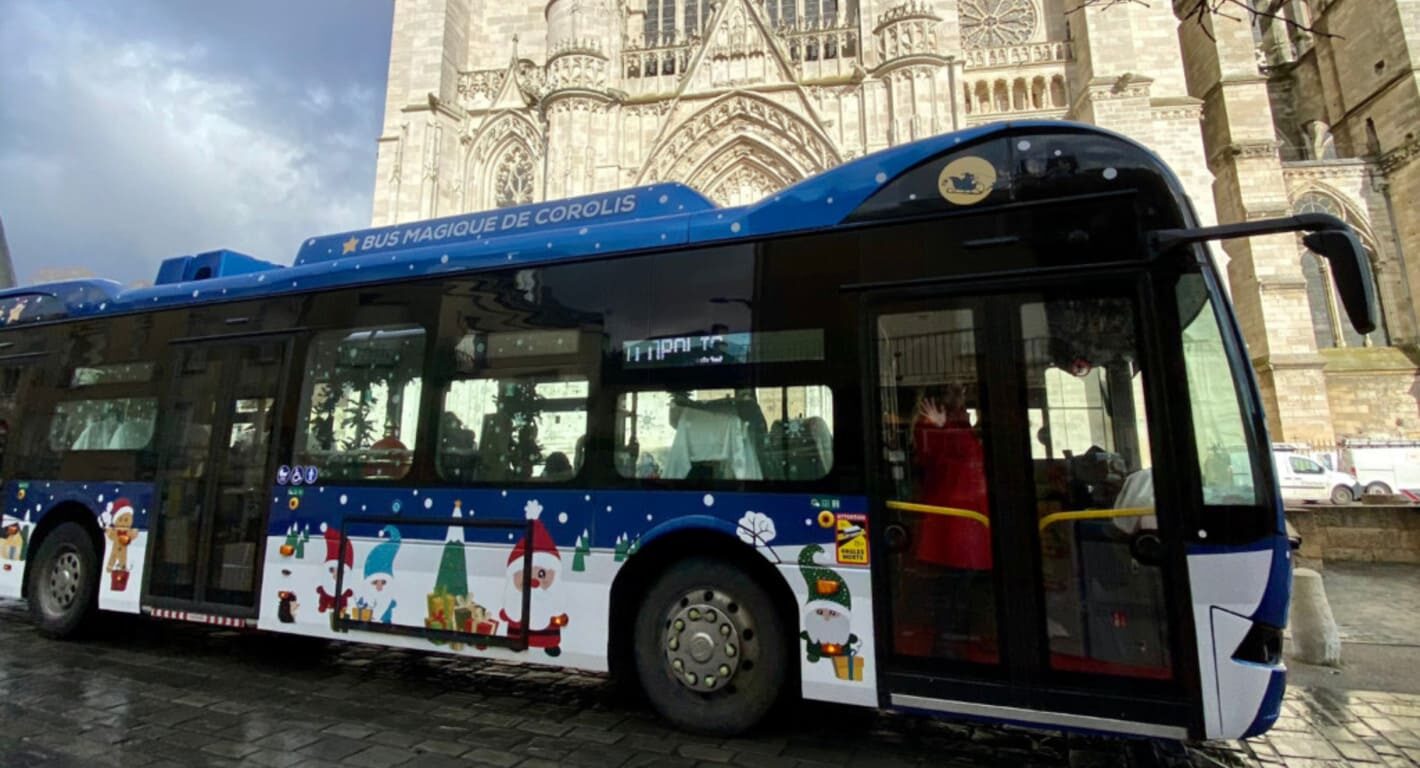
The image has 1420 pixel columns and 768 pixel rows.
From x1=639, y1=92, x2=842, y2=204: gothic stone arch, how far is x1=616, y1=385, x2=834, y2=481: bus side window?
16.0m

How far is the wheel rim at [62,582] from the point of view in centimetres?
523

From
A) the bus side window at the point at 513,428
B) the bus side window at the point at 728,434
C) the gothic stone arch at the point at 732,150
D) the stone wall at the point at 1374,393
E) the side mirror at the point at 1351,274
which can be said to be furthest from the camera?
the stone wall at the point at 1374,393

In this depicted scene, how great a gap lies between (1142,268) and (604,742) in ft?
11.0

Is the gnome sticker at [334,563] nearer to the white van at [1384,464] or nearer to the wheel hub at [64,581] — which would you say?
the wheel hub at [64,581]

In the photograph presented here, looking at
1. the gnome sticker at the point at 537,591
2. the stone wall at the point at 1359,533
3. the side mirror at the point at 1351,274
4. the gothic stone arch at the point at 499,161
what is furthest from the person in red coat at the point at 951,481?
the gothic stone arch at the point at 499,161

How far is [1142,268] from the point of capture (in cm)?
292

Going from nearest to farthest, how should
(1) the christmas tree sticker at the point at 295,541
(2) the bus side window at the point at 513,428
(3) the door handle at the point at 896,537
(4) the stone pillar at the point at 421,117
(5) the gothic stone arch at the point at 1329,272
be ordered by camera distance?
(3) the door handle at the point at 896,537 → (2) the bus side window at the point at 513,428 → (1) the christmas tree sticker at the point at 295,541 → (4) the stone pillar at the point at 421,117 → (5) the gothic stone arch at the point at 1329,272

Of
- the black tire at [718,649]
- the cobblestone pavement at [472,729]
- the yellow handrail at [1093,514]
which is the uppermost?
the yellow handrail at [1093,514]

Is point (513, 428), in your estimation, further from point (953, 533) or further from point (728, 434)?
point (953, 533)

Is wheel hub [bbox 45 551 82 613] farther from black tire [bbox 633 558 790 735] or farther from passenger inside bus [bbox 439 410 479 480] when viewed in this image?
black tire [bbox 633 558 790 735]

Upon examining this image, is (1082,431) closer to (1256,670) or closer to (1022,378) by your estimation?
(1022,378)

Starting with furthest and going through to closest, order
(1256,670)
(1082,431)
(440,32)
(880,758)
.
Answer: (440,32) → (880,758) → (1082,431) → (1256,670)

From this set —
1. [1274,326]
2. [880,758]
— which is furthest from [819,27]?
[880,758]

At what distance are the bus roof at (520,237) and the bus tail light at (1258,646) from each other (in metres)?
2.02
